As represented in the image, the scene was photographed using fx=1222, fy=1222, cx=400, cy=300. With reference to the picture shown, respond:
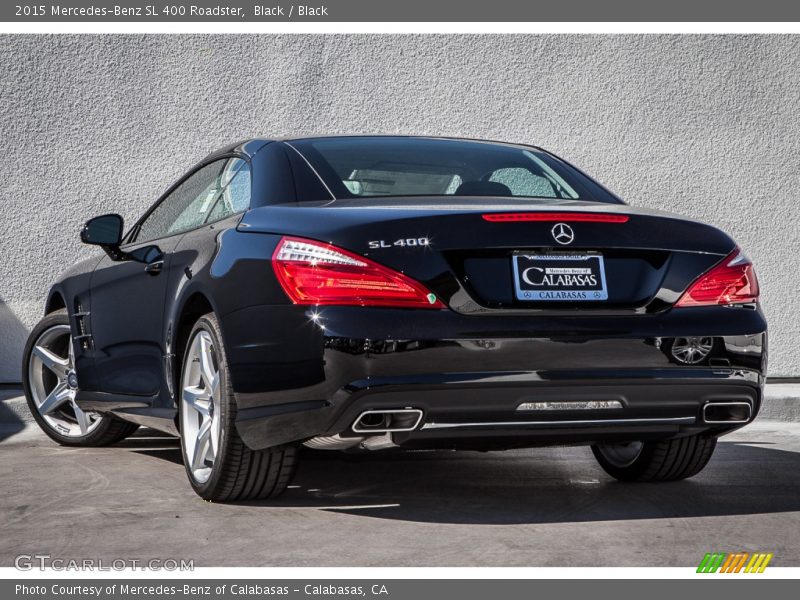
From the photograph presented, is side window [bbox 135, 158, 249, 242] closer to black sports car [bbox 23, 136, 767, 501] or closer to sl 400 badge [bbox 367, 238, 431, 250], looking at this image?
black sports car [bbox 23, 136, 767, 501]

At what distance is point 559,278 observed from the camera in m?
3.99

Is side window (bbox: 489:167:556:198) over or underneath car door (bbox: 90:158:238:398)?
over

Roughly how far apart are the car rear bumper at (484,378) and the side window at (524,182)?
0.89 metres

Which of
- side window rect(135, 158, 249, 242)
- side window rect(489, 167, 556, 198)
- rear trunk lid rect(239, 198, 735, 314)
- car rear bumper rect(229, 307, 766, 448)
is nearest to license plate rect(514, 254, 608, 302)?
rear trunk lid rect(239, 198, 735, 314)

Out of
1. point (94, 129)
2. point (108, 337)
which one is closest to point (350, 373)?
A: point (108, 337)

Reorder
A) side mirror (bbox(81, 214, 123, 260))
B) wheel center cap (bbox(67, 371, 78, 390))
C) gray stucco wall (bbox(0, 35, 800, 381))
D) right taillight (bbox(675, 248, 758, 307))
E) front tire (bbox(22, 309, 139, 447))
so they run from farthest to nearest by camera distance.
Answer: gray stucco wall (bbox(0, 35, 800, 381))
front tire (bbox(22, 309, 139, 447))
wheel center cap (bbox(67, 371, 78, 390))
side mirror (bbox(81, 214, 123, 260))
right taillight (bbox(675, 248, 758, 307))

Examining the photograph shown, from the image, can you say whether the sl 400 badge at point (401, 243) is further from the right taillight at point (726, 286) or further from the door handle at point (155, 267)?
the door handle at point (155, 267)

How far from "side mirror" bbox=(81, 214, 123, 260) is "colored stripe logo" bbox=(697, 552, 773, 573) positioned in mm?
3152

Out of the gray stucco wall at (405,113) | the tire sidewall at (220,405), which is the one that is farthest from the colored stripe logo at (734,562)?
the gray stucco wall at (405,113)

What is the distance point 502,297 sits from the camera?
3.93 metres

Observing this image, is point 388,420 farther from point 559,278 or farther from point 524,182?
point 524,182

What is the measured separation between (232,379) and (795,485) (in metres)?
2.57

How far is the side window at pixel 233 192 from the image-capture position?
468 centimetres

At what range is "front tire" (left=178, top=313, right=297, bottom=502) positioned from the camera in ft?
14.3
